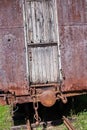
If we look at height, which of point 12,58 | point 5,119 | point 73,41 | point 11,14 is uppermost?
point 11,14

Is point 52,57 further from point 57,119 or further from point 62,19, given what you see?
point 57,119

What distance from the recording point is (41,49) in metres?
9.15

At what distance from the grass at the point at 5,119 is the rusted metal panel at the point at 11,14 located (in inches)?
101

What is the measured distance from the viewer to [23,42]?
9008mm

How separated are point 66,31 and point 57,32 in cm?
22

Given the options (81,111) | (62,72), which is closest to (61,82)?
(62,72)

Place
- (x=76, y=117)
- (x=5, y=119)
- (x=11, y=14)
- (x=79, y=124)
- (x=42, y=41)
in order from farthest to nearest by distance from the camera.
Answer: (x=5, y=119) < (x=76, y=117) < (x=79, y=124) < (x=42, y=41) < (x=11, y=14)

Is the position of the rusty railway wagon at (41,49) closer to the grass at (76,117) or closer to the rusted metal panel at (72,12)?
the rusted metal panel at (72,12)

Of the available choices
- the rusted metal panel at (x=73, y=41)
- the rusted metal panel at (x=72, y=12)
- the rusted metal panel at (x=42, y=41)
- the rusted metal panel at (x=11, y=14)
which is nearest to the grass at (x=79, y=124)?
the rusted metal panel at (x=73, y=41)

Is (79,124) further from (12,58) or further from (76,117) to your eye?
(12,58)

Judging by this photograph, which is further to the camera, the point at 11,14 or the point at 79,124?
the point at 79,124

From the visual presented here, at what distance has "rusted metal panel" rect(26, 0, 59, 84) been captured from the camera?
9.09 metres

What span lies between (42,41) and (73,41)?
75cm

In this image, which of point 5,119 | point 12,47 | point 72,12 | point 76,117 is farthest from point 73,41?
point 5,119
